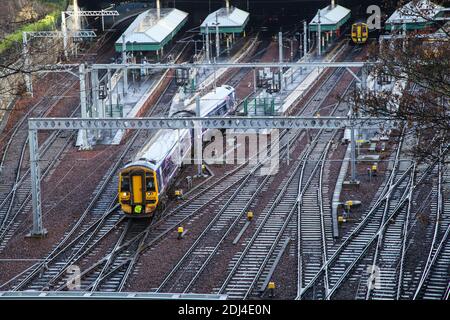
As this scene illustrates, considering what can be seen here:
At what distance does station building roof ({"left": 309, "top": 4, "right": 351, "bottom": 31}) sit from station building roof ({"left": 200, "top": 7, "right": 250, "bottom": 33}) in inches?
140

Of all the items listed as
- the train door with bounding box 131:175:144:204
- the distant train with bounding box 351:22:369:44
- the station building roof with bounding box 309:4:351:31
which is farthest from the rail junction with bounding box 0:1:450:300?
the distant train with bounding box 351:22:369:44

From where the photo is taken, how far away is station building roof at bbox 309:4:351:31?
138 ft

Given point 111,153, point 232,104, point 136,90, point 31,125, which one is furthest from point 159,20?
point 31,125

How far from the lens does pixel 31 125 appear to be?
20703 millimetres

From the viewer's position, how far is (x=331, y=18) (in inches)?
1679

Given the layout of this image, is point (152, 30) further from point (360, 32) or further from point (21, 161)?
point (21, 161)

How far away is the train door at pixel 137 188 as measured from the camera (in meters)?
21.2
